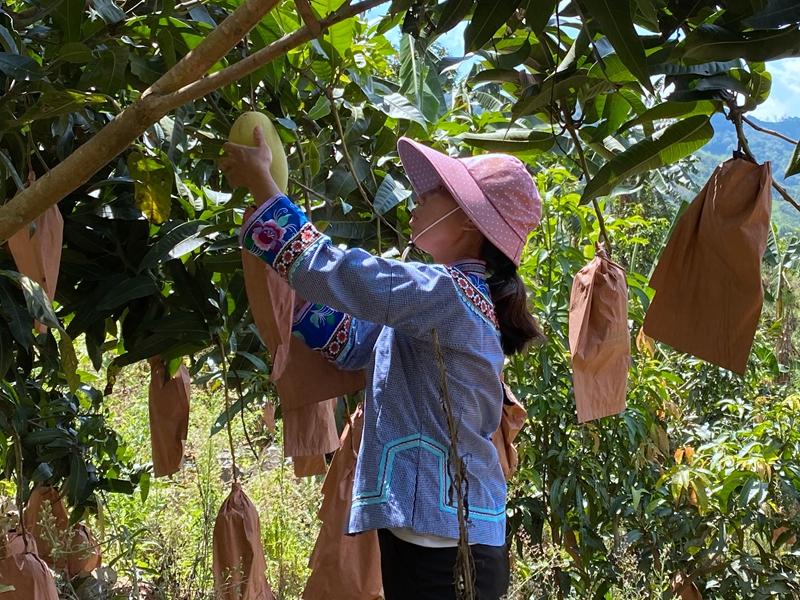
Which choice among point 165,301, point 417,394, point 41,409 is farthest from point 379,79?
point 41,409

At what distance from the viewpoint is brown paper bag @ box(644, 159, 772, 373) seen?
1.11 m

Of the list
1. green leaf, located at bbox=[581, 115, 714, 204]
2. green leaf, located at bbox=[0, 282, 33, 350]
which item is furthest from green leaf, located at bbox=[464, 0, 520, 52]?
green leaf, located at bbox=[0, 282, 33, 350]

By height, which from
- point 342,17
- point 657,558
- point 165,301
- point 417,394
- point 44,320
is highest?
point 342,17

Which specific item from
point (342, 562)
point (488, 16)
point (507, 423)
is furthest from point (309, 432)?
point (488, 16)

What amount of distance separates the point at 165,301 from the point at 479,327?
613 mm

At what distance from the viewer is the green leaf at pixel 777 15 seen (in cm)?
94

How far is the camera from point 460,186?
1425mm

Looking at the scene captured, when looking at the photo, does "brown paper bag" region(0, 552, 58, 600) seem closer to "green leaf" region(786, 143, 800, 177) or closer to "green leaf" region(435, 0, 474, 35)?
"green leaf" region(435, 0, 474, 35)

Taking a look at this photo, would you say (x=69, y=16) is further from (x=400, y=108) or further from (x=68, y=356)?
(x=400, y=108)

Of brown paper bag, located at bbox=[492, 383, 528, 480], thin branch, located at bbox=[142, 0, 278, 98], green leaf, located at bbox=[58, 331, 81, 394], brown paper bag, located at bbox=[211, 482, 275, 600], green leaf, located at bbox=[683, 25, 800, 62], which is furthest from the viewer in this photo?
brown paper bag, located at bbox=[211, 482, 275, 600]

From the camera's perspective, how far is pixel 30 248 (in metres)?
1.23

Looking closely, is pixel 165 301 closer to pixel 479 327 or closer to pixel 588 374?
pixel 479 327

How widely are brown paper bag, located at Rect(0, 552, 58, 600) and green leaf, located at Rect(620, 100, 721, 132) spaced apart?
1.22 m

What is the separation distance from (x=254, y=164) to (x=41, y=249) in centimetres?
30
